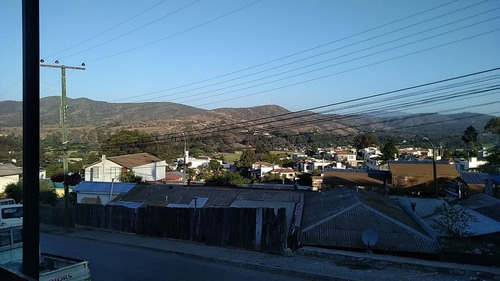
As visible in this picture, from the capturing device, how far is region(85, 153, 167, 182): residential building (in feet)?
140

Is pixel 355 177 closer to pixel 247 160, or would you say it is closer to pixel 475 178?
pixel 475 178

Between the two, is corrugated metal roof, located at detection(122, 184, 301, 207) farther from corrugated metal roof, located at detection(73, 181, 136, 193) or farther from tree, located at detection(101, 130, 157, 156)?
tree, located at detection(101, 130, 157, 156)

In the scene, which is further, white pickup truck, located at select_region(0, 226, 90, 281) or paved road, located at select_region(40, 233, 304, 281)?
paved road, located at select_region(40, 233, 304, 281)

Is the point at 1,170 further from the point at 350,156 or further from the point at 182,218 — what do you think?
the point at 350,156

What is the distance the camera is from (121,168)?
42.8m

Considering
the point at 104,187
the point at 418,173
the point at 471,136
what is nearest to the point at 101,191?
the point at 104,187

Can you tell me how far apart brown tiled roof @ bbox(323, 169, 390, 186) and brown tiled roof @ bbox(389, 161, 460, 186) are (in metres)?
1.73

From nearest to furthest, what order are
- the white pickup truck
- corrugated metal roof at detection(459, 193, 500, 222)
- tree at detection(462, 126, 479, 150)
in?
1. the white pickup truck
2. corrugated metal roof at detection(459, 193, 500, 222)
3. tree at detection(462, 126, 479, 150)

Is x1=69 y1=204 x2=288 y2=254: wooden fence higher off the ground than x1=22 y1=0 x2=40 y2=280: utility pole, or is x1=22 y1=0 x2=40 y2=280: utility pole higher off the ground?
x1=22 y1=0 x2=40 y2=280: utility pole

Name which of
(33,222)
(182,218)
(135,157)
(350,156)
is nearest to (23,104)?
(33,222)

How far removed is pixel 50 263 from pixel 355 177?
123 feet

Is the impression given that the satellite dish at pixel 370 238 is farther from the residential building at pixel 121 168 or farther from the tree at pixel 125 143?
the tree at pixel 125 143

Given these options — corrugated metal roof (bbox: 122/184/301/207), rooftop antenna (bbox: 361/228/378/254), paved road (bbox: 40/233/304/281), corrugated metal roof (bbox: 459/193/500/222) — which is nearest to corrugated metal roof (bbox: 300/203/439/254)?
rooftop antenna (bbox: 361/228/378/254)

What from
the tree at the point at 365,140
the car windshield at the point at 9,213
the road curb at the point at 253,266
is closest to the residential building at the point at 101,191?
the car windshield at the point at 9,213
